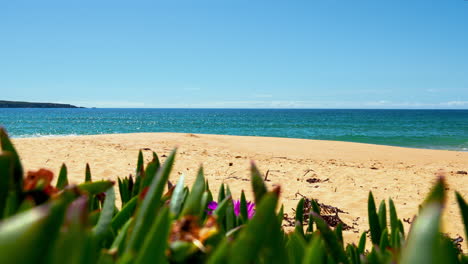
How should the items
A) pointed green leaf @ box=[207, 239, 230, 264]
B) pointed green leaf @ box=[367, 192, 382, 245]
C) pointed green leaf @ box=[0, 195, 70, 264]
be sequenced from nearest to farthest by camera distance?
1. pointed green leaf @ box=[0, 195, 70, 264]
2. pointed green leaf @ box=[207, 239, 230, 264]
3. pointed green leaf @ box=[367, 192, 382, 245]

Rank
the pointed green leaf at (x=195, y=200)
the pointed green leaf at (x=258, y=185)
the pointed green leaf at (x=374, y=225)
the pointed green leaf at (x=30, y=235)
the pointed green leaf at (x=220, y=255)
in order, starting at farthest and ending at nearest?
the pointed green leaf at (x=374, y=225) → the pointed green leaf at (x=195, y=200) → the pointed green leaf at (x=258, y=185) → the pointed green leaf at (x=220, y=255) → the pointed green leaf at (x=30, y=235)

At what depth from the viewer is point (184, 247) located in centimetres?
37

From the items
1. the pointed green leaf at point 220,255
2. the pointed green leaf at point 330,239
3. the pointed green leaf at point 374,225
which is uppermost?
the pointed green leaf at point 220,255

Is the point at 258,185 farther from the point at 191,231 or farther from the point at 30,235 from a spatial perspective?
the point at 30,235

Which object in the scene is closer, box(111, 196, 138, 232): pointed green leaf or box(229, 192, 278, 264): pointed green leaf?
box(229, 192, 278, 264): pointed green leaf

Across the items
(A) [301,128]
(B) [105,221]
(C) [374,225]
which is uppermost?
(B) [105,221]

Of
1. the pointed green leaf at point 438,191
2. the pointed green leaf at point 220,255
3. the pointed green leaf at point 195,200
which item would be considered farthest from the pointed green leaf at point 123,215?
the pointed green leaf at point 438,191

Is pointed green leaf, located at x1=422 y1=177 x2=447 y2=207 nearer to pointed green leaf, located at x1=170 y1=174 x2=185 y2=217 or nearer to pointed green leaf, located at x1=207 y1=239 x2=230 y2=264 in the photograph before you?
pointed green leaf, located at x1=207 y1=239 x2=230 y2=264

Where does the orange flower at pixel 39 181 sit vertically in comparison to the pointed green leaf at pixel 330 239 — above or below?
above

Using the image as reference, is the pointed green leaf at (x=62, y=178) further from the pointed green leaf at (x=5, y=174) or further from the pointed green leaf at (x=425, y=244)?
the pointed green leaf at (x=425, y=244)

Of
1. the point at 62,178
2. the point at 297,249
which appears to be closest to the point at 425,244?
the point at 297,249

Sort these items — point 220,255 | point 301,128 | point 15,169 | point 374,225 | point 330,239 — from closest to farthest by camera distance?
point 220,255 < point 15,169 < point 330,239 < point 374,225 < point 301,128

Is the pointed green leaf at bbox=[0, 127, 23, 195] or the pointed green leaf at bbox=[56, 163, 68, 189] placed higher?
the pointed green leaf at bbox=[0, 127, 23, 195]

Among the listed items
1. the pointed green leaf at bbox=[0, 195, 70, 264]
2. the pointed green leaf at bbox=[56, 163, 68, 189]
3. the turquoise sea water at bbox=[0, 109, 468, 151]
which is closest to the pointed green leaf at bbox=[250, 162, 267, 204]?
the pointed green leaf at bbox=[0, 195, 70, 264]
